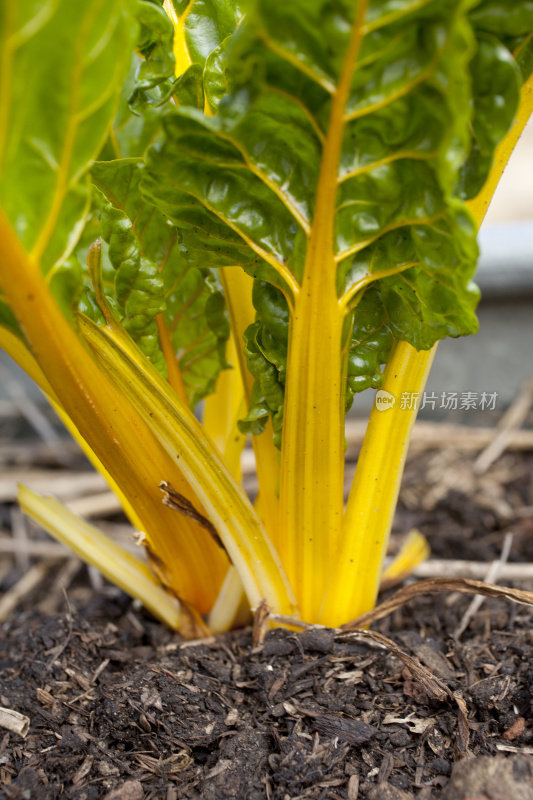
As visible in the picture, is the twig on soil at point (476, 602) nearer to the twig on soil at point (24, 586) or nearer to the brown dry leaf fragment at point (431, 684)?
the brown dry leaf fragment at point (431, 684)

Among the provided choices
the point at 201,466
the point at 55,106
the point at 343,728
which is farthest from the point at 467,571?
the point at 55,106

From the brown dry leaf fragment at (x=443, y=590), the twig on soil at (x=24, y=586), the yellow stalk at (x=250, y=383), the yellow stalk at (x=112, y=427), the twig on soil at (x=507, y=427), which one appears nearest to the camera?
the yellow stalk at (x=112, y=427)

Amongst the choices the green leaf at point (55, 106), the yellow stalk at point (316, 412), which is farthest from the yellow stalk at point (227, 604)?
the green leaf at point (55, 106)

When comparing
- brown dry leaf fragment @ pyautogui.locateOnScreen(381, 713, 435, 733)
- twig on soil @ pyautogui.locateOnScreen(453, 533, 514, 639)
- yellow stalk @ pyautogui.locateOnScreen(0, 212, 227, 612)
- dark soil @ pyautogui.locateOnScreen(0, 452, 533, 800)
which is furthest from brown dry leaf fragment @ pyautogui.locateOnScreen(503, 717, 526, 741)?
yellow stalk @ pyautogui.locateOnScreen(0, 212, 227, 612)

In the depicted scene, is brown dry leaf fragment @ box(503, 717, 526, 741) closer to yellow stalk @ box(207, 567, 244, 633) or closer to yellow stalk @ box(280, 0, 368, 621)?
yellow stalk @ box(280, 0, 368, 621)

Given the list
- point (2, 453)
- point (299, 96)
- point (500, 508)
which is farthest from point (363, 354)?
point (2, 453)
